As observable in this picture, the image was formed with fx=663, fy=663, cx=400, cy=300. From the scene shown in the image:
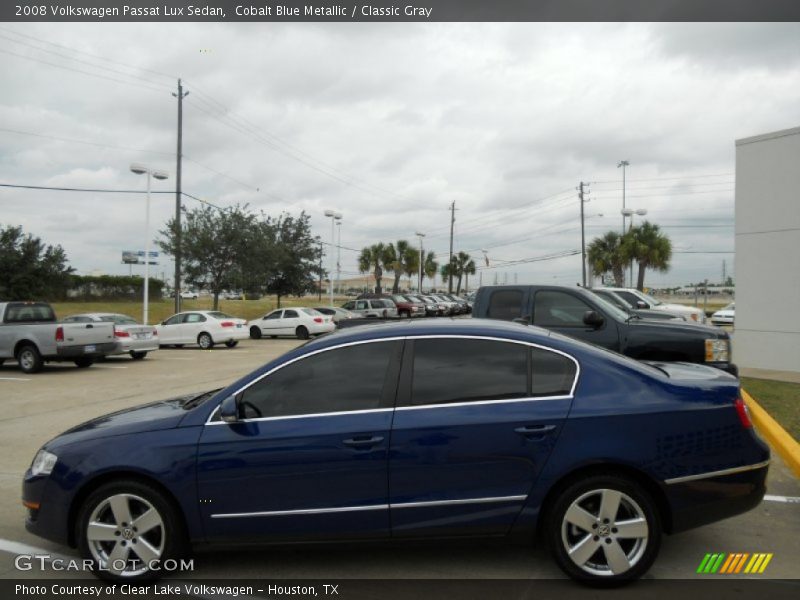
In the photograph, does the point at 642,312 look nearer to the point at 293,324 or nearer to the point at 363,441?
the point at 363,441

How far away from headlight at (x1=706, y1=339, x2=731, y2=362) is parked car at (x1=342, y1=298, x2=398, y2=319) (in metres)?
26.4

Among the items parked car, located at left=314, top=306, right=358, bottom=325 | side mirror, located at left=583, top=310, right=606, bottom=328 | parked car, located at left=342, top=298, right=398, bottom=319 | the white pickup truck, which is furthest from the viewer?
parked car, located at left=342, top=298, right=398, bottom=319

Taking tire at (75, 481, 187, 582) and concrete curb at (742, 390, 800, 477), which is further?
concrete curb at (742, 390, 800, 477)

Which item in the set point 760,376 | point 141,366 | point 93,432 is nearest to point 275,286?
point 141,366

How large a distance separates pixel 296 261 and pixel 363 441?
38.3 metres

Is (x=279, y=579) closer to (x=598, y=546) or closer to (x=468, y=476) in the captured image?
(x=468, y=476)

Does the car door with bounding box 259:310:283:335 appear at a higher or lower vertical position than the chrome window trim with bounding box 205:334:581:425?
lower

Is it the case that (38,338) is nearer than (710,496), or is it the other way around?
(710,496)

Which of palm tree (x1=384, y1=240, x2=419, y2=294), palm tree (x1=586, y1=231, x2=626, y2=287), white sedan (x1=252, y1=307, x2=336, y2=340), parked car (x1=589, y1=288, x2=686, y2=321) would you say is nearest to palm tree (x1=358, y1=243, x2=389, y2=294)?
palm tree (x1=384, y1=240, x2=419, y2=294)

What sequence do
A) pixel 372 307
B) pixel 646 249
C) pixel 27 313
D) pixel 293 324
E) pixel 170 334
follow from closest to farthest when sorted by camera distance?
pixel 27 313, pixel 170 334, pixel 293 324, pixel 372 307, pixel 646 249

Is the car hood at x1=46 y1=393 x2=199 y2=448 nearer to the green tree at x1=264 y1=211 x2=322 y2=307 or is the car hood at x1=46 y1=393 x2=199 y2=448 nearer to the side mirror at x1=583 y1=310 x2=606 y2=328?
the side mirror at x1=583 y1=310 x2=606 y2=328

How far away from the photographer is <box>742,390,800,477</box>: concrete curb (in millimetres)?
6590

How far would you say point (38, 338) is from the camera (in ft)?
52.0

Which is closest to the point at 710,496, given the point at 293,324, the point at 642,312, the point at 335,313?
the point at 642,312
